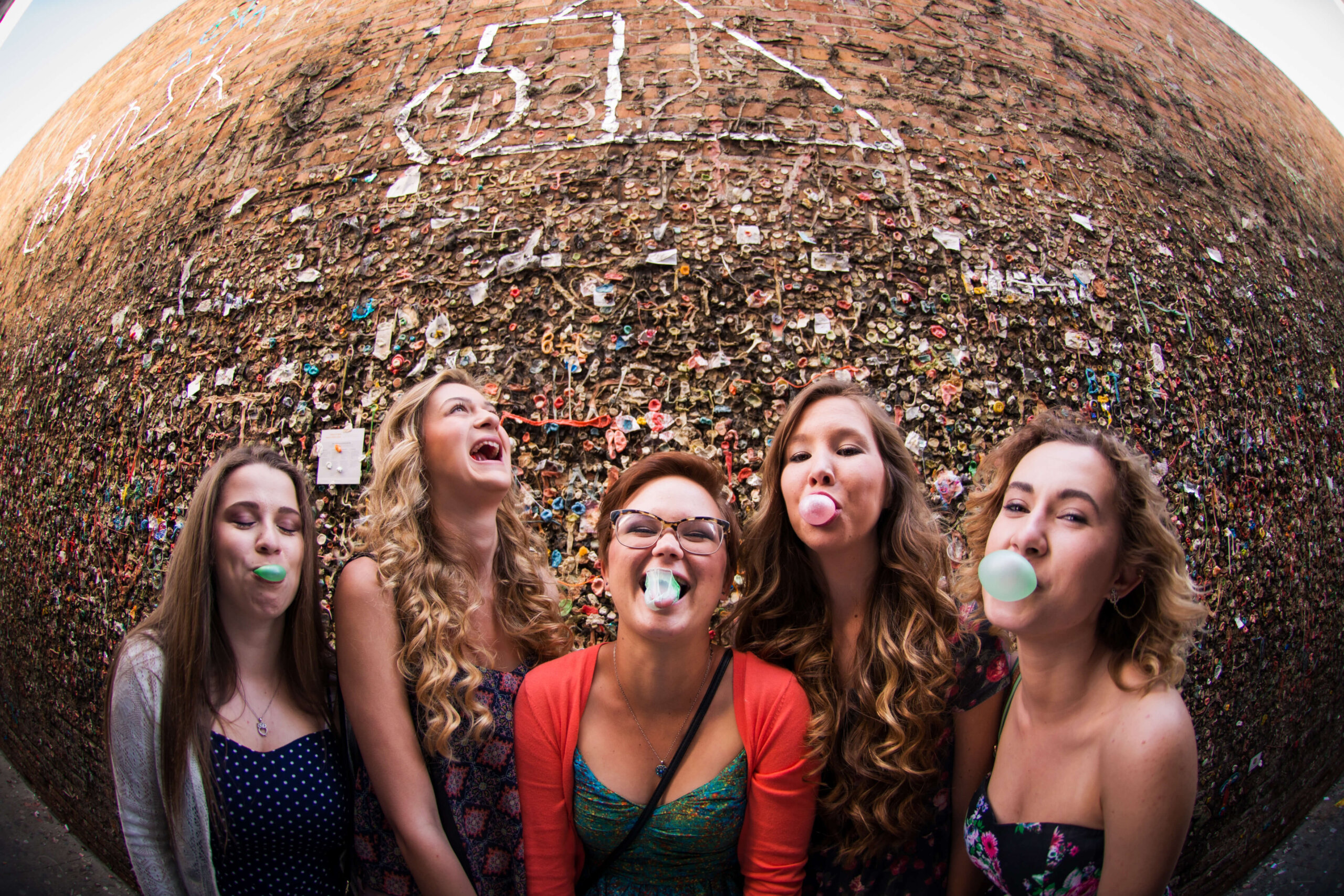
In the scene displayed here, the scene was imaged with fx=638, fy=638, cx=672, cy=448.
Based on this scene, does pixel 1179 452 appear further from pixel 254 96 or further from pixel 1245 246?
pixel 254 96

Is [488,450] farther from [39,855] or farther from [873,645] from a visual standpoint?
[39,855]

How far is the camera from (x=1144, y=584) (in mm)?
1391

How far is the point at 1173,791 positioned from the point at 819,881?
0.81 m

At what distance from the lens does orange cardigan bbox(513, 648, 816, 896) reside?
1.47m

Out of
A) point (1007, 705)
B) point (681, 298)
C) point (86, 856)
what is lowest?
point (86, 856)

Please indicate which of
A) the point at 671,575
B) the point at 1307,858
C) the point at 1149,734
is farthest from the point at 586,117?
the point at 1307,858

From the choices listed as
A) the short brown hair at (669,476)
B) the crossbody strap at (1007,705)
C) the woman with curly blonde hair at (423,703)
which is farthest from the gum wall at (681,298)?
the crossbody strap at (1007,705)

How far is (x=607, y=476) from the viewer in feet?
9.39

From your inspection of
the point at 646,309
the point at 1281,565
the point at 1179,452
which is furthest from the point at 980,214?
the point at 1281,565

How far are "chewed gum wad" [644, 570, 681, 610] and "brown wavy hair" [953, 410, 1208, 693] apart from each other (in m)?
0.92

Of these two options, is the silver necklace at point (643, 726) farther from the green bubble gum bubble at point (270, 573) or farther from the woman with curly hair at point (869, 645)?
the green bubble gum bubble at point (270, 573)

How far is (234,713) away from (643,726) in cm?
102

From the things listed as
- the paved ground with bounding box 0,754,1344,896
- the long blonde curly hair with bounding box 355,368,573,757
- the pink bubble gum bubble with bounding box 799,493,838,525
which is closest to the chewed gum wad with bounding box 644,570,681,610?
the pink bubble gum bubble with bounding box 799,493,838,525

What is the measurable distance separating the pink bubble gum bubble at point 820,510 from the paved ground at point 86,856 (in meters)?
2.83
